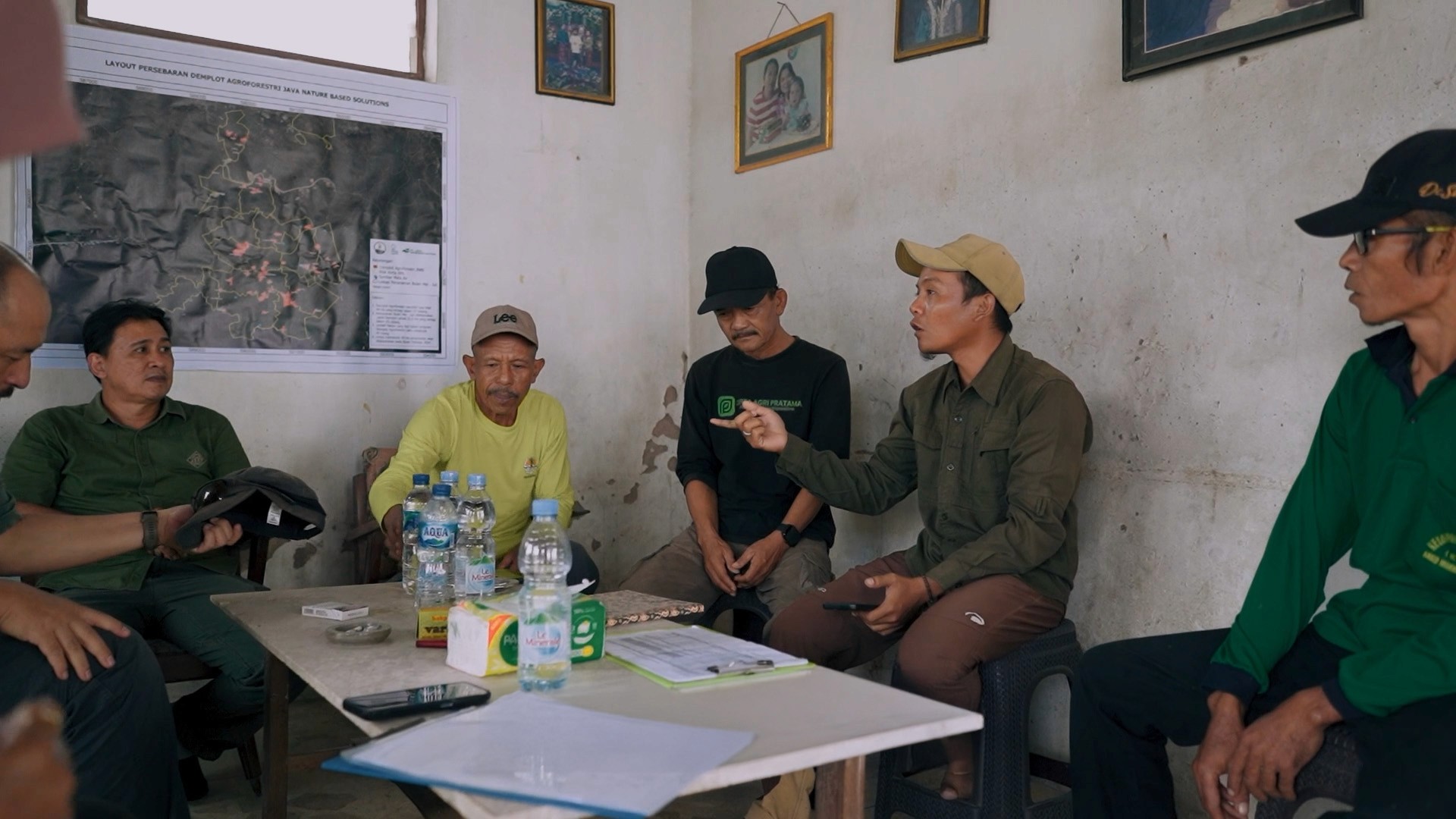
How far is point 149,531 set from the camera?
2426mm

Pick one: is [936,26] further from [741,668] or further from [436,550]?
[741,668]

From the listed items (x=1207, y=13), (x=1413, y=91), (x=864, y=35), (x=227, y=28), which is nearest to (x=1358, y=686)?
(x=1413, y=91)

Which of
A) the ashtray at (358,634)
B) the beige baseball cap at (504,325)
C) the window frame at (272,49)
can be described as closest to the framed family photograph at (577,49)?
the window frame at (272,49)

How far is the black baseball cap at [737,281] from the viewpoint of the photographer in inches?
127

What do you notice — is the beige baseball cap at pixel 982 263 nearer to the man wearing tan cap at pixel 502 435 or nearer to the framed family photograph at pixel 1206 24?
the framed family photograph at pixel 1206 24

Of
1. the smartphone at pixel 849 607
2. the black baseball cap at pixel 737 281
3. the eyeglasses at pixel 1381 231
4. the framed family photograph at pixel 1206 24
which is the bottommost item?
the smartphone at pixel 849 607

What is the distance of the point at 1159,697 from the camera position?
1978 mm

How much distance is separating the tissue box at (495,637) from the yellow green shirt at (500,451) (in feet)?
5.19

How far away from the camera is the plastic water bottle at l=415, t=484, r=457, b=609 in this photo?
7.80ft

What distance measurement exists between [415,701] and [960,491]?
1591 mm

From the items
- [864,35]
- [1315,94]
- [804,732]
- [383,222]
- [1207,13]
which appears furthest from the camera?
[383,222]

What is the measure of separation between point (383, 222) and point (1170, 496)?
9.50 feet

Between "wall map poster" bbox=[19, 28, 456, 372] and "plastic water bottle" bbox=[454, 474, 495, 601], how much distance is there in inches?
56.3

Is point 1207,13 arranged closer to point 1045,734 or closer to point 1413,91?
point 1413,91
